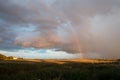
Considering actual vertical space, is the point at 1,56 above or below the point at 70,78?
above

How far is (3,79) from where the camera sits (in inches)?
1024

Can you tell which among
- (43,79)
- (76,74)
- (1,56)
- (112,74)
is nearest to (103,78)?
(112,74)

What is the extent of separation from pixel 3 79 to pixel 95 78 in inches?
371

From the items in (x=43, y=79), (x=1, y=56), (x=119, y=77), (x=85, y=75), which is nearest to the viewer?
(x=43, y=79)

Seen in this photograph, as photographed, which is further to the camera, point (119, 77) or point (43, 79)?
point (119, 77)

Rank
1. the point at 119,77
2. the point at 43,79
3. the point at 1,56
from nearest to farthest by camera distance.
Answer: the point at 43,79 → the point at 119,77 → the point at 1,56

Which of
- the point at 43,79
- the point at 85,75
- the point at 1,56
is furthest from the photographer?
the point at 1,56

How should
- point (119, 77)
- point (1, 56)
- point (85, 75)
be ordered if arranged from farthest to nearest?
point (1, 56) < point (85, 75) < point (119, 77)

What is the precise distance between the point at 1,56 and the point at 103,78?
13725 cm

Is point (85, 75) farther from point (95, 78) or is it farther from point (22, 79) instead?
point (22, 79)

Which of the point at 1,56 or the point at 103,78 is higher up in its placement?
the point at 1,56

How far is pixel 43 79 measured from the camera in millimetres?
23203

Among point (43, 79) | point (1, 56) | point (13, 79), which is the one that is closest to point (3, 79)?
point (13, 79)

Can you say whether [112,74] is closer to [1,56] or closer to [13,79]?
[13,79]
